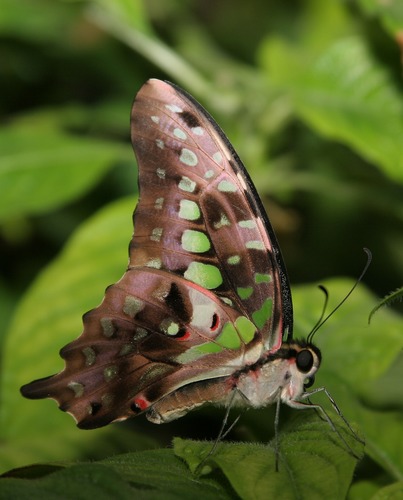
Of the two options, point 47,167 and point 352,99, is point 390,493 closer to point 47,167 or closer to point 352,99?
point 352,99

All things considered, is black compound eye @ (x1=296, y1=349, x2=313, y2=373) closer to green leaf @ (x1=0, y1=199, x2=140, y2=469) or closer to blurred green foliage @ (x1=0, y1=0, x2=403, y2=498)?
blurred green foliage @ (x1=0, y1=0, x2=403, y2=498)

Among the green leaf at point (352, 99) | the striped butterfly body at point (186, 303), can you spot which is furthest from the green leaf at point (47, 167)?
the striped butterfly body at point (186, 303)

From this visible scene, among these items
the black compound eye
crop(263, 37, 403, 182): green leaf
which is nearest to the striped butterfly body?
the black compound eye

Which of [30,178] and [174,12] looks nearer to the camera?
[30,178]

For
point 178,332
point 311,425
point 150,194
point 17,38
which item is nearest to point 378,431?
point 311,425

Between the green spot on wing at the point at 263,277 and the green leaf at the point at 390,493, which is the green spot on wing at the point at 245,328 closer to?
the green spot on wing at the point at 263,277

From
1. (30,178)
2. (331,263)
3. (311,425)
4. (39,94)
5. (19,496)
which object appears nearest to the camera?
(19,496)

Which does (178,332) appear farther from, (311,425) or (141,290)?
(311,425)
